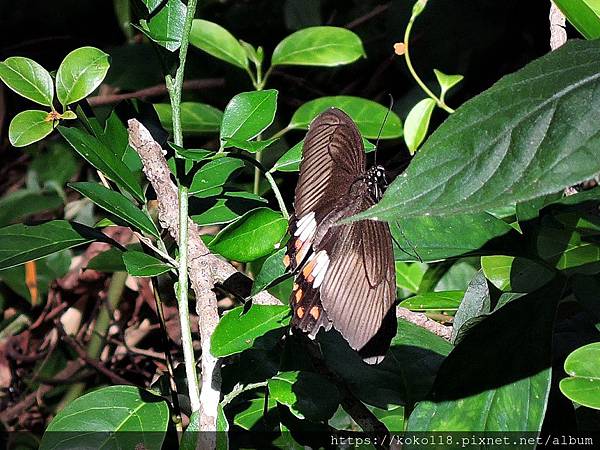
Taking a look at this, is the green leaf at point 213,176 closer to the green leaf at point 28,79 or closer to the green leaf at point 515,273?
the green leaf at point 28,79

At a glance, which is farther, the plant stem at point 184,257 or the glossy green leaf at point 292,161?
the glossy green leaf at point 292,161

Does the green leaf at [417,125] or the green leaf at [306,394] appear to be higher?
the green leaf at [417,125]

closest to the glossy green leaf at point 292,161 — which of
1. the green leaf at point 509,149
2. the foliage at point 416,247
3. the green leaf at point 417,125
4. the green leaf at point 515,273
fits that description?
the foliage at point 416,247

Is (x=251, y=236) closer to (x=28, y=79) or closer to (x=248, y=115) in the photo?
(x=248, y=115)

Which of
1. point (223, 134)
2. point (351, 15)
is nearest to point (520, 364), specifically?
point (223, 134)

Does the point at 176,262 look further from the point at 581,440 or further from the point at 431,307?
Answer: the point at 581,440

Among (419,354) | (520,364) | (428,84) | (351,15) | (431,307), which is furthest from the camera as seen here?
(351,15)

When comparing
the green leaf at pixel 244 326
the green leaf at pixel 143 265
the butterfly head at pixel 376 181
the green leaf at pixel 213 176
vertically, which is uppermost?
the green leaf at pixel 213 176
